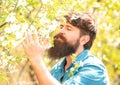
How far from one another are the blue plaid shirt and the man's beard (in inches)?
4.7

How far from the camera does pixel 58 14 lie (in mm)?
4621

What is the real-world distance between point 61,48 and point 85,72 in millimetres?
420

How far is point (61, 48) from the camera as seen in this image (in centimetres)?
505

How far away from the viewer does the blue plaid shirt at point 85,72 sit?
4.71 metres

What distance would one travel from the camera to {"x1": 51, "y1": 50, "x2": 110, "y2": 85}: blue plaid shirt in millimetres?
4715

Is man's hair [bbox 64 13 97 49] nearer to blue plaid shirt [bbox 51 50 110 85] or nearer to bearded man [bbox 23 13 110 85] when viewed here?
bearded man [bbox 23 13 110 85]

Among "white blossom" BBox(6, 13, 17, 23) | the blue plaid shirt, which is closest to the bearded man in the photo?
the blue plaid shirt

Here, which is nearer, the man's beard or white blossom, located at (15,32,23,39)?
white blossom, located at (15,32,23,39)

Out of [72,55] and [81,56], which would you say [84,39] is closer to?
[81,56]

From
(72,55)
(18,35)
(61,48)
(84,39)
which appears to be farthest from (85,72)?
(18,35)

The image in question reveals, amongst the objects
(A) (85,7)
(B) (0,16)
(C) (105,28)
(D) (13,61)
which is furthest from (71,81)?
(C) (105,28)

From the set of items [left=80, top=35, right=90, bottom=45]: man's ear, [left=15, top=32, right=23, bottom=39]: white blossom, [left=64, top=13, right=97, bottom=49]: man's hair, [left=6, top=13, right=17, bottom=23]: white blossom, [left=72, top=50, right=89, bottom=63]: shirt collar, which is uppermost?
[left=64, top=13, right=97, bottom=49]: man's hair

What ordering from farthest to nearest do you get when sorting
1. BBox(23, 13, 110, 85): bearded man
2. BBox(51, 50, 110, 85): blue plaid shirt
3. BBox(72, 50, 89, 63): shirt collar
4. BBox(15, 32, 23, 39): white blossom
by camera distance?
BBox(72, 50, 89, 63): shirt collar
BBox(51, 50, 110, 85): blue plaid shirt
BBox(23, 13, 110, 85): bearded man
BBox(15, 32, 23, 39): white blossom

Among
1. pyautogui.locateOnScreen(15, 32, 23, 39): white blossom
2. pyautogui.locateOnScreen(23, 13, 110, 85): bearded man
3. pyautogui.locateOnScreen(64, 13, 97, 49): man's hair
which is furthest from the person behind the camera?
pyautogui.locateOnScreen(64, 13, 97, 49): man's hair
